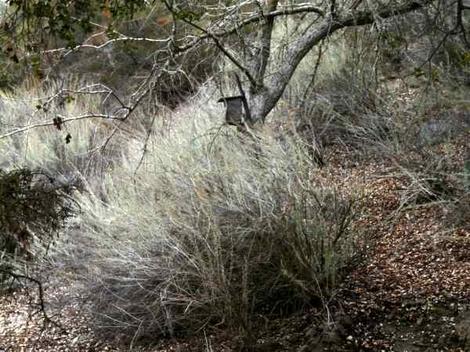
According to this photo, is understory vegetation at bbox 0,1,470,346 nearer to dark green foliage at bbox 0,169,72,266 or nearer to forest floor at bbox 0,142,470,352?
dark green foliage at bbox 0,169,72,266

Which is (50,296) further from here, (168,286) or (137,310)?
(168,286)

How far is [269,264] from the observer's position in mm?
4742

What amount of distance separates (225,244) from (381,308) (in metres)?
1.20

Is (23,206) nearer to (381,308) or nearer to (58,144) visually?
(381,308)

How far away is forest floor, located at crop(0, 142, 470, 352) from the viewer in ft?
14.5

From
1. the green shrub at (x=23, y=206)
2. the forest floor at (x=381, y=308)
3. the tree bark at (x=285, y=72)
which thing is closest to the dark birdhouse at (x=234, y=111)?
the tree bark at (x=285, y=72)

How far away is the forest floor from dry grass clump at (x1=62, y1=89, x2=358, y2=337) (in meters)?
0.17

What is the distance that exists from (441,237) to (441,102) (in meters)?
2.23

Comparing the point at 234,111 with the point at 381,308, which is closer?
the point at 381,308

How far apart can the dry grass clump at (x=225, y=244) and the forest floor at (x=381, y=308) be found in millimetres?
175

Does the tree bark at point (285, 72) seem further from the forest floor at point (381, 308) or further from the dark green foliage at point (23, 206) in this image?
the dark green foliage at point (23, 206)

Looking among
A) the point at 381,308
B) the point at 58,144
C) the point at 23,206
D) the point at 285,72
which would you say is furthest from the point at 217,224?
the point at 58,144

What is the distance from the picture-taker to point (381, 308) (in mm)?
4719

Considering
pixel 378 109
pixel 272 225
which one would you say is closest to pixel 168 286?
pixel 272 225
